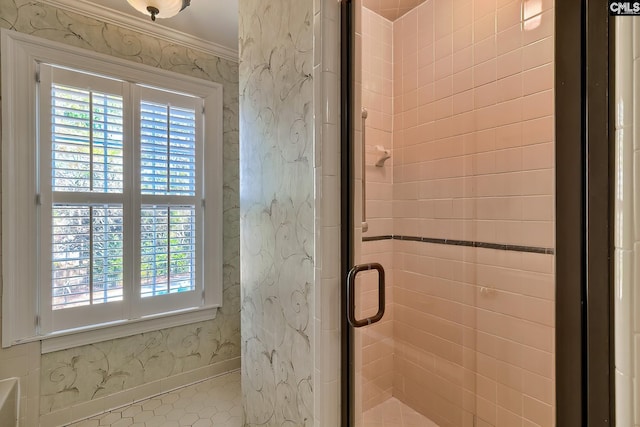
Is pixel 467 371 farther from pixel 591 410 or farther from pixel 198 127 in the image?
pixel 198 127

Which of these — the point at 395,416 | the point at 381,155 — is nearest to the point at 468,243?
the point at 381,155

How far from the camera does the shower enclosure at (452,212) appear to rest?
117cm

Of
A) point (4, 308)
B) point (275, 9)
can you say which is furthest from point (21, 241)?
point (275, 9)

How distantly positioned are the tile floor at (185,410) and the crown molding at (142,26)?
2.59 m

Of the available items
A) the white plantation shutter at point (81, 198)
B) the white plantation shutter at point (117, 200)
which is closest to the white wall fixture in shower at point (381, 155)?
the white plantation shutter at point (117, 200)

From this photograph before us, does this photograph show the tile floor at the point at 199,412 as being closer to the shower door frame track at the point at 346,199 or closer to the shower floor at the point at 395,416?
the shower floor at the point at 395,416

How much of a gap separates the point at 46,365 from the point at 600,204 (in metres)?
2.64

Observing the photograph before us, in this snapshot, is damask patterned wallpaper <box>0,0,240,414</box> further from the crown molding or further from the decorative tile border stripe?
the decorative tile border stripe

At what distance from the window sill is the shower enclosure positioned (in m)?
1.38

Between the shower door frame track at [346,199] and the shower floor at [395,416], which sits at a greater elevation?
the shower door frame track at [346,199]

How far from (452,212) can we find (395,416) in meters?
1.22

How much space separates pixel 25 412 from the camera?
1.72 meters

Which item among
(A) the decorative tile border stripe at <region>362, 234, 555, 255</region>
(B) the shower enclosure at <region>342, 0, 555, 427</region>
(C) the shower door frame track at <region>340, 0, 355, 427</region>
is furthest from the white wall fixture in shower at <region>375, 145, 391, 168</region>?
(C) the shower door frame track at <region>340, 0, 355, 427</region>

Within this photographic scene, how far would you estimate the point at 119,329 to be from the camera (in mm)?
2006
